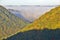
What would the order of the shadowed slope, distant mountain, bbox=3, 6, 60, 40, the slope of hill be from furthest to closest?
the slope of hill
distant mountain, bbox=3, 6, 60, 40
the shadowed slope

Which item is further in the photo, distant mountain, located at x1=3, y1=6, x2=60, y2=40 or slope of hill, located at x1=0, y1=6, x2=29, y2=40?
slope of hill, located at x1=0, y1=6, x2=29, y2=40

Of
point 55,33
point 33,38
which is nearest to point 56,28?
point 55,33

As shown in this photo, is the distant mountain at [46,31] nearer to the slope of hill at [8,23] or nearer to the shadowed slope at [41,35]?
the shadowed slope at [41,35]

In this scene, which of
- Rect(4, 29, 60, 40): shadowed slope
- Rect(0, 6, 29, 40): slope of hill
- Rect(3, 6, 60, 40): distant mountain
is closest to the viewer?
Rect(4, 29, 60, 40): shadowed slope

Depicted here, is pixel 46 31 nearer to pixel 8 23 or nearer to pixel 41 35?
pixel 41 35

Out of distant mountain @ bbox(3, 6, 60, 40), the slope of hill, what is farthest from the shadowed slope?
the slope of hill

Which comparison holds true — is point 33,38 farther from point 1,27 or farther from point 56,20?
point 1,27

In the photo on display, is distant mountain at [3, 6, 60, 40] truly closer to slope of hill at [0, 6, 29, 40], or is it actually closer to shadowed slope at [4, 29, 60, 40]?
shadowed slope at [4, 29, 60, 40]

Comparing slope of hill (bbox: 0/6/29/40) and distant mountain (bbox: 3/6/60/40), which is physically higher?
Result: distant mountain (bbox: 3/6/60/40)

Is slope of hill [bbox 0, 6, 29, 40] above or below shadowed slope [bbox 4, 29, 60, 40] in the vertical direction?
below
